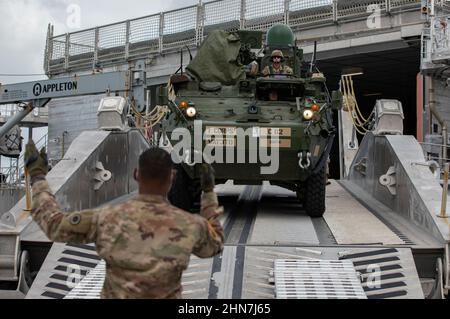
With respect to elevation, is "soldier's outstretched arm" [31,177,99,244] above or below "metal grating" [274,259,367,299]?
above

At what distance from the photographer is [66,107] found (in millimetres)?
20516

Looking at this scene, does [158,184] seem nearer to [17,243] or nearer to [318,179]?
[17,243]

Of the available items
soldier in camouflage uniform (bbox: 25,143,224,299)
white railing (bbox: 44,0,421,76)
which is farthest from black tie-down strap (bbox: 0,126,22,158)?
soldier in camouflage uniform (bbox: 25,143,224,299)

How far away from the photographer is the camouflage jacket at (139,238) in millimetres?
2531

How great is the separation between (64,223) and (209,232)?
59cm

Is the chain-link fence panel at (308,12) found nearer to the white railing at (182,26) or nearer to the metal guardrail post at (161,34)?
the white railing at (182,26)

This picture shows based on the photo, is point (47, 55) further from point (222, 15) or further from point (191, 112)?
point (191, 112)

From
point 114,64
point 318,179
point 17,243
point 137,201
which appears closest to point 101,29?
point 114,64

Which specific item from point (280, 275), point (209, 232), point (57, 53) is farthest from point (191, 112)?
point (57, 53)

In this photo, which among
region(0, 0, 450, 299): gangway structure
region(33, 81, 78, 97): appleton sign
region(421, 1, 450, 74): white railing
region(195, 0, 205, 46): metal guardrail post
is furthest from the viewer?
region(195, 0, 205, 46): metal guardrail post

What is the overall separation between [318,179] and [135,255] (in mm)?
4504

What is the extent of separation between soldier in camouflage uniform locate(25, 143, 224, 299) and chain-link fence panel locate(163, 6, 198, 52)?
15.4 meters

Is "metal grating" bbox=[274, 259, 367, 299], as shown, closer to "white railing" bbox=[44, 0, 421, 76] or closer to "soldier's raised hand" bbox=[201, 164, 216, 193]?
"soldier's raised hand" bbox=[201, 164, 216, 193]

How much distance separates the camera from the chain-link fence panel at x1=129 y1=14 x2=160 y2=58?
1867cm
